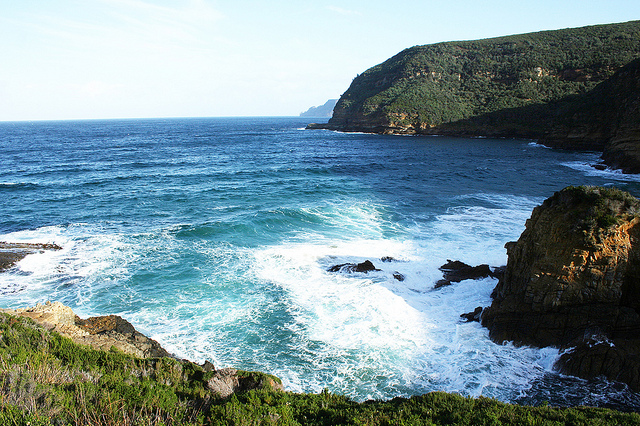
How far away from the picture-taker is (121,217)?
→ 25266mm

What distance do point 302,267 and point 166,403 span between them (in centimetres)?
1156

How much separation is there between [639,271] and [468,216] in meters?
14.5

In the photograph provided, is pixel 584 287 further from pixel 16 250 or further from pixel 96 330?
pixel 16 250

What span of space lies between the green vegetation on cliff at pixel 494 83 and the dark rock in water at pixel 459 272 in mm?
66342

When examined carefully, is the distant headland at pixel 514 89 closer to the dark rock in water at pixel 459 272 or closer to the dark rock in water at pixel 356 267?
the dark rock in water at pixel 459 272

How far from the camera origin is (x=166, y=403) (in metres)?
6.46

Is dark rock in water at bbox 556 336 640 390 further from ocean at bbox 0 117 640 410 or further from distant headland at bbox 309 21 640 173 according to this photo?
distant headland at bbox 309 21 640 173

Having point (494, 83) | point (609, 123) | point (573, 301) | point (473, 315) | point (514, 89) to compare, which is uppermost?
point (494, 83)

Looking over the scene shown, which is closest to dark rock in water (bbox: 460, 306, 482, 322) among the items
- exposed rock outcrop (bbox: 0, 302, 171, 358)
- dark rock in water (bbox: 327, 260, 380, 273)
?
dark rock in water (bbox: 327, 260, 380, 273)

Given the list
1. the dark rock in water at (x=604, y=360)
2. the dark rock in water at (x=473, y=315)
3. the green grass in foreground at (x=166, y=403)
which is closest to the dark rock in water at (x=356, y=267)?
the dark rock in water at (x=473, y=315)

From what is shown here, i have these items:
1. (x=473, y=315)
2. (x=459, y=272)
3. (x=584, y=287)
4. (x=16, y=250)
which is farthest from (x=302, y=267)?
(x=16, y=250)

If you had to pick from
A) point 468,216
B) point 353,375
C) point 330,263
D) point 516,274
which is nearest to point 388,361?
point 353,375

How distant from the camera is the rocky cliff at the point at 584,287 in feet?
34.7

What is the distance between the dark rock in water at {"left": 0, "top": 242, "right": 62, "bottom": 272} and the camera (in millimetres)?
17578
